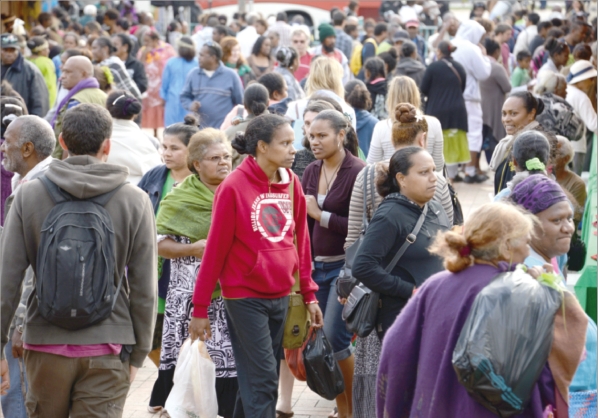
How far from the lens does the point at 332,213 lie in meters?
5.75

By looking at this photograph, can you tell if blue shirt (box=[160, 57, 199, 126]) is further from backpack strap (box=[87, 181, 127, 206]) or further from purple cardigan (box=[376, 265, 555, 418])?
purple cardigan (box=[376, 265, 555, 418])

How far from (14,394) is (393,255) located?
2.14 meters

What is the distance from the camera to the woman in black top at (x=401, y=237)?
4.62 metres

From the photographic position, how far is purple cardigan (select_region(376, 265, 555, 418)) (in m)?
3.17

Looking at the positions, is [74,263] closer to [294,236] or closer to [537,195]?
[294,236]

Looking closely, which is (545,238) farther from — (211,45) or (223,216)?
(211,45)

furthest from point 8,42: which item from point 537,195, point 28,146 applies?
point 537,195

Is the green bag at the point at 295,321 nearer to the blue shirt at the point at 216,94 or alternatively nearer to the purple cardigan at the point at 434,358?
the purple cardigan at the point at 434,358

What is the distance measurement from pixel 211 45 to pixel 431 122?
4614 mm

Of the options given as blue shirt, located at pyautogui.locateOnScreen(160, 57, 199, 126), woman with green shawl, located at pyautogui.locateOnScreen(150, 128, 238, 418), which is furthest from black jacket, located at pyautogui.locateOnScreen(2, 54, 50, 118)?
woman with green shawl, located at pyautogui.locateOnScreen(150, 128, 238, 418)

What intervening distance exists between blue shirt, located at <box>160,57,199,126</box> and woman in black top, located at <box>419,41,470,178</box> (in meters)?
3.49

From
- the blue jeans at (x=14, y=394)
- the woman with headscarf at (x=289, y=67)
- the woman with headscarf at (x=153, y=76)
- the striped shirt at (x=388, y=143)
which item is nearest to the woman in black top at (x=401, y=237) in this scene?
the blue jeans at (x=14, y=394)

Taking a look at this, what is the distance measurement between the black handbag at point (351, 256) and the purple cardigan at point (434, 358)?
1638mm

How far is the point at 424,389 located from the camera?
10.8 feet
